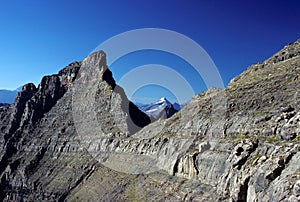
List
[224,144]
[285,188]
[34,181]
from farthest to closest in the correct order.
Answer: [34,181] < [224,144] < [285,188]

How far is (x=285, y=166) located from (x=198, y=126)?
30.6 m

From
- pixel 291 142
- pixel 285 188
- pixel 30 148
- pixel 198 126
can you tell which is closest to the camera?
pixel 285 188

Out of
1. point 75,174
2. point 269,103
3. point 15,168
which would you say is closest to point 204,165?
point 269,103

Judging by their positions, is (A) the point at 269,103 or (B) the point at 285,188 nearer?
(B) the point at 285,188

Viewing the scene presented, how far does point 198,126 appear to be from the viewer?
203 ft

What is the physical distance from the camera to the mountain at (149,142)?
3847 centimetres

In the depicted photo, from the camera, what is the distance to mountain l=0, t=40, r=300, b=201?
38.5 meters

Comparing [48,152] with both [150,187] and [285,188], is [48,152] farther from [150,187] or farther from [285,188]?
[285,188]

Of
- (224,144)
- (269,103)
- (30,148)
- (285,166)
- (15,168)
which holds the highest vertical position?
(30,148)

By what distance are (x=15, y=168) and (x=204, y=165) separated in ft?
315

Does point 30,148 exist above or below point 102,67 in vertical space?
below

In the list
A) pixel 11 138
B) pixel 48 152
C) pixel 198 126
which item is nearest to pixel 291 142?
pixel 198 126

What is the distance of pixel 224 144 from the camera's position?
157 ft

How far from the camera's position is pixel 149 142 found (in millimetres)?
77500
